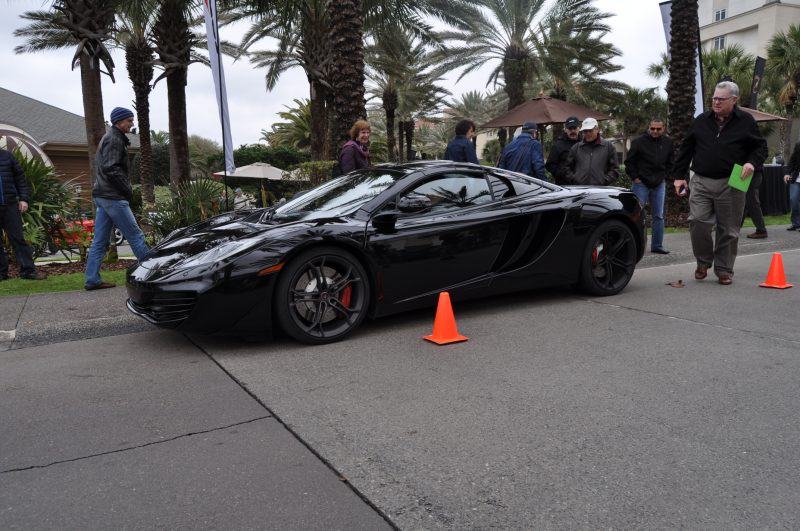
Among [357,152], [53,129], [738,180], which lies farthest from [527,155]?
[53,129]

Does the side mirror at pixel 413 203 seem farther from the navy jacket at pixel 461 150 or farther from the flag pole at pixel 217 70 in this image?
the flag pole at pixel 217 70

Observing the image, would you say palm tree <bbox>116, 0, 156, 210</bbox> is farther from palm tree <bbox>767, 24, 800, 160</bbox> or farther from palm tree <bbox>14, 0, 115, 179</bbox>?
Result: palm tree <bbox>767, 24, 800, 160</bbox>

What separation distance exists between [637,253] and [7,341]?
5.50 m

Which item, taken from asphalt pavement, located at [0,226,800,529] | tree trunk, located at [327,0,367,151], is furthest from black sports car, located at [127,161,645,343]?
tree trunk, located at [327,0,367,151]

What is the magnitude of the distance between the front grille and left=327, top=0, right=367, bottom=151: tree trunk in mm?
6204

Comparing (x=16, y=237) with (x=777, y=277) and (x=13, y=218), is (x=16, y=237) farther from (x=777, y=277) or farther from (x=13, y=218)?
(x=777, y=277)

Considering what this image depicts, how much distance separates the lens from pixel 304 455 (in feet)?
9.27

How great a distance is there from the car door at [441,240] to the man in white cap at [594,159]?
2.96 metres

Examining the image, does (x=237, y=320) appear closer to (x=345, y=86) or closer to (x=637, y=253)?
(x=637, y=253)

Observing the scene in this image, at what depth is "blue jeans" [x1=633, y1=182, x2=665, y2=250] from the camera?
8625 millimetres

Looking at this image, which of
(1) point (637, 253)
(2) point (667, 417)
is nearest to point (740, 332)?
(1) point (637, 253)

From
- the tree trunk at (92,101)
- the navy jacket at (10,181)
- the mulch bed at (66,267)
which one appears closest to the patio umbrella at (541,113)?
the tree trunk at (92,101)

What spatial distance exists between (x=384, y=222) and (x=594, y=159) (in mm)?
4185

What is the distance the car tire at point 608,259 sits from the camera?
233 inches
